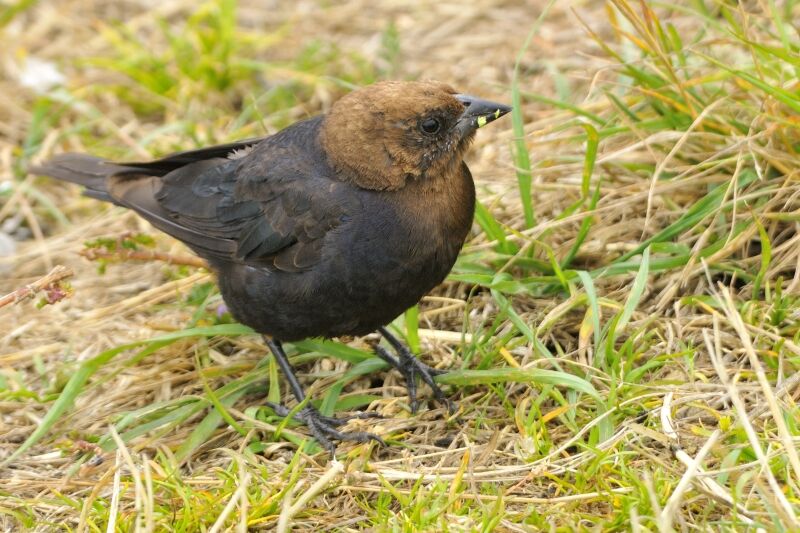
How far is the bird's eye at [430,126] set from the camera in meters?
3.63

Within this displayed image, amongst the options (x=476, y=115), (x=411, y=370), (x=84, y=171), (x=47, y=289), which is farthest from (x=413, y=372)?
(x=84, y=171)

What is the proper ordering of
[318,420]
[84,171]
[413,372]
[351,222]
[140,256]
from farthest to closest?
[84,171] → [140,256] → [413,372] → [318,420] → [351,222]

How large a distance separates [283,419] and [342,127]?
1094 millimetres

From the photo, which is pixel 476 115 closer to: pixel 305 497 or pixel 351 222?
pixel 351 222

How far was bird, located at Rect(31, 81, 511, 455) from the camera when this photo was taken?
11.5ft

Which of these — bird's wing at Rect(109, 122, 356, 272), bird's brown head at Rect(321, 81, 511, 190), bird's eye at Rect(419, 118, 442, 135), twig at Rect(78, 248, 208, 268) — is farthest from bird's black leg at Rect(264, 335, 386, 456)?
bird's eye at Rect(419, 118, 442, 135)

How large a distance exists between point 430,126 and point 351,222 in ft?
1.49

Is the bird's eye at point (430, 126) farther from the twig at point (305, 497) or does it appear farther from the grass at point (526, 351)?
the twig at point (305, 497)

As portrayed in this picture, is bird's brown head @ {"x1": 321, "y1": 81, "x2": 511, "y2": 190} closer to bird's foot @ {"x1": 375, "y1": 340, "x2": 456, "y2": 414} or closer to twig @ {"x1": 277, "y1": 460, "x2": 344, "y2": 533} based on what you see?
bird's foot @ {"x1": 375, "y1": 340, "x2": 456, "y2": 414}

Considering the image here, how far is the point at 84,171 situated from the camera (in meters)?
4.50

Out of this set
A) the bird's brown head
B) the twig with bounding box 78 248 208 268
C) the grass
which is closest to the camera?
the grass

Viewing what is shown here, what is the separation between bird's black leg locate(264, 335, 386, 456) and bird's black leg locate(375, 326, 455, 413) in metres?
0.16

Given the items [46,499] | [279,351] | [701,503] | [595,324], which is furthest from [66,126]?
[701,503]

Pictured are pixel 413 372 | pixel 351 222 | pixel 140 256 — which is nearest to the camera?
pixel 351 222
